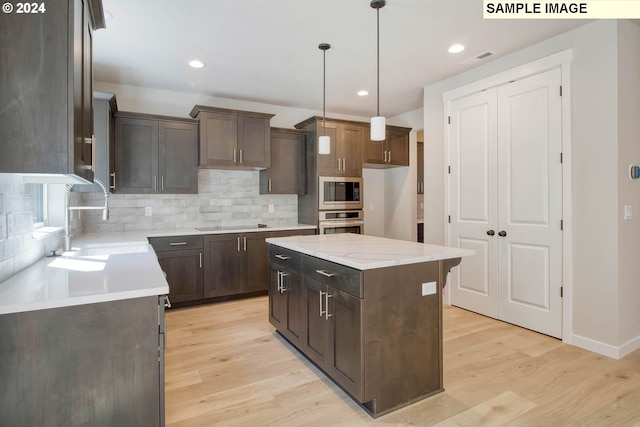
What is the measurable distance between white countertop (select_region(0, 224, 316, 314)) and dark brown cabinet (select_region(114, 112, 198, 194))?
6.05 feet

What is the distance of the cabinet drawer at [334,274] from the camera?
6.56 feet

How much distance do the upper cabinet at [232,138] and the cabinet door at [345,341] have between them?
2.70 metres

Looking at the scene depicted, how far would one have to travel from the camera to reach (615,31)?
8.86 feet

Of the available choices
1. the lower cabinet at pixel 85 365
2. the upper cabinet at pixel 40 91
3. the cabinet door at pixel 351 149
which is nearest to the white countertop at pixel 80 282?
the lower cabinet at pixel 85 365

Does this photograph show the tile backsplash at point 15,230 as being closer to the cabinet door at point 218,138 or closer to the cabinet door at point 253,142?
the cabinet door at point 218,138

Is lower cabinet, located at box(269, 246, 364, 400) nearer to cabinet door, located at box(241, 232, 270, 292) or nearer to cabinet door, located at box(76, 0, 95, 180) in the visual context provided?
cabinet door, located at box(241, 232, 270, 292)

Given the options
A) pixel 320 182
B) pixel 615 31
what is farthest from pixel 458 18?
pixel 320 182

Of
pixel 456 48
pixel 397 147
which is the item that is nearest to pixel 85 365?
pixel 456 48

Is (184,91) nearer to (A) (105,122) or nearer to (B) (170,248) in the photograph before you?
(A) (105,122)

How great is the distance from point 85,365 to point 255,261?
3040 mm

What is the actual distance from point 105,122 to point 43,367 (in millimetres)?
2886

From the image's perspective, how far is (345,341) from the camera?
213 cm

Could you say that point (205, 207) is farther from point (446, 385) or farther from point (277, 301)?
point (446, 385)

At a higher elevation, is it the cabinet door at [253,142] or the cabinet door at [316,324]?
the cabinet door at [253,142]
